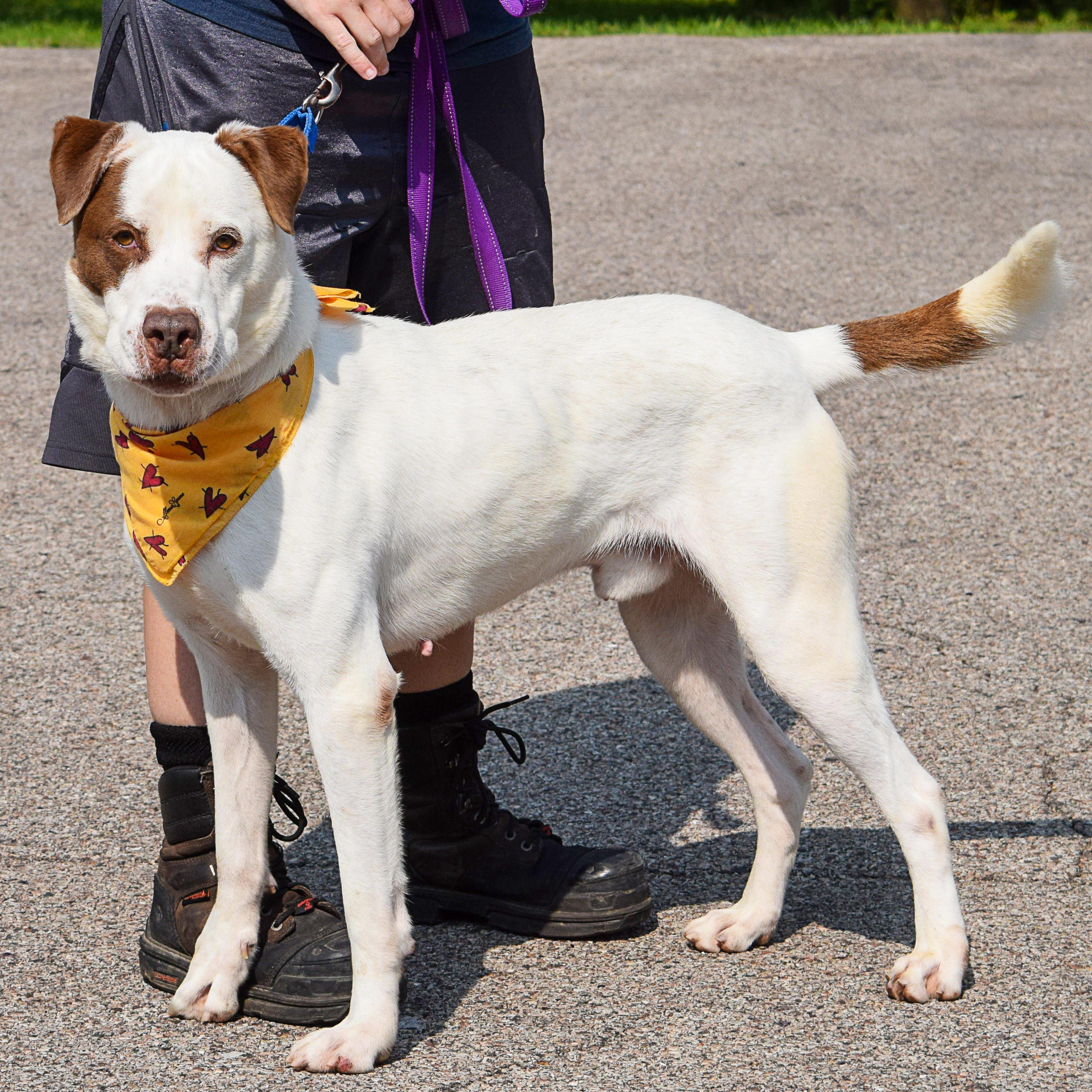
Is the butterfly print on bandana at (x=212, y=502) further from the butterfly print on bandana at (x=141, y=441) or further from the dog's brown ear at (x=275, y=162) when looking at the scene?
the dog's brown ear at (x=275, y=162)

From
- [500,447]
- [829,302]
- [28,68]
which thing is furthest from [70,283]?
[28,68]

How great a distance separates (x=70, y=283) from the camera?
2.44 meters

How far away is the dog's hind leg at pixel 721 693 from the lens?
3078 millimetres

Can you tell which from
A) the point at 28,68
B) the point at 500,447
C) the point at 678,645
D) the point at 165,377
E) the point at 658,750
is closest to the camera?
the point at 165,377

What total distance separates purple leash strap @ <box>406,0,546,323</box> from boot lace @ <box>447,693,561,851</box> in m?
0.94

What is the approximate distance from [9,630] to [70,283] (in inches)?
90.6

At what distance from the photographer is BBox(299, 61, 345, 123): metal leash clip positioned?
8.84ft

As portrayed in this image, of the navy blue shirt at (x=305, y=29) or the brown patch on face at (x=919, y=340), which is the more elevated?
the navy blue shirt at (x=305, y=29)

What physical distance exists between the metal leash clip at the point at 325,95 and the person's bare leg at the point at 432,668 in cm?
116

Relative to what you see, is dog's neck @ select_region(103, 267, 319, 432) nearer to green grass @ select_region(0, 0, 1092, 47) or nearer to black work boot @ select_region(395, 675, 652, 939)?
black work boot @ select_region(395, 675, 652, 939)

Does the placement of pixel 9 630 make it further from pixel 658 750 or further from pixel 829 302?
pixel 829 302

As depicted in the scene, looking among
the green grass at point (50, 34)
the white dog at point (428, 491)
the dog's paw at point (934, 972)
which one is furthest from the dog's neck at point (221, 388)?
the green grass at point (50, 34)

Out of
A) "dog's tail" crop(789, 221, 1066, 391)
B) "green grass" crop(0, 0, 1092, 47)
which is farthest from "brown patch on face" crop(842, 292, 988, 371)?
"green grass" crop(0, 0, 1092, 47)

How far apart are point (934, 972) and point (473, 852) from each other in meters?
1.03
